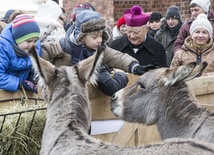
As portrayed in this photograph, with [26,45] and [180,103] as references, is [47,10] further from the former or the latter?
[180,103]

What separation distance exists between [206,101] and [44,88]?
2.78 metres

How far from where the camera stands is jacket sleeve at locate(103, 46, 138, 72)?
6.31 metres

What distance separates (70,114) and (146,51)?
3.34m

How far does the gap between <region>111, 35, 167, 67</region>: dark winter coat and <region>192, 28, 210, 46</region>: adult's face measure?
0.70 m

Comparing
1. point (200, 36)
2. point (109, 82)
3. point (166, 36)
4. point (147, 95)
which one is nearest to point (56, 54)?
point (109, 82)

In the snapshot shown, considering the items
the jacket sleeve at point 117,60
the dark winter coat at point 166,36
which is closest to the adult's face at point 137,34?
the jacket sleeve at point 117,60

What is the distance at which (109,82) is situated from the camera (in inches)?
236

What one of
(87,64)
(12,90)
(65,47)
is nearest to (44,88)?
(87,64)

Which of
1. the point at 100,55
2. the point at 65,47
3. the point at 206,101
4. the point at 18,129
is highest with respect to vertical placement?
the point at 100,55

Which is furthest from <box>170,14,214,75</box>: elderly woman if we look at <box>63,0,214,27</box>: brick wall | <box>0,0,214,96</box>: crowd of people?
<box>63,0,214,27</box>: brick wall

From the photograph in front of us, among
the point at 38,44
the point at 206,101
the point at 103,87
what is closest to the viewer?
the point at 103,87

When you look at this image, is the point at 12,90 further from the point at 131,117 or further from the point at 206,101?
the point at 206,101

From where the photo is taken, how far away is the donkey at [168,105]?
5.12 meters

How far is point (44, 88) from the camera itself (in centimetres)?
478
